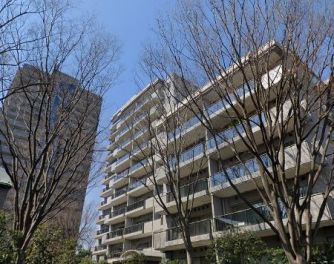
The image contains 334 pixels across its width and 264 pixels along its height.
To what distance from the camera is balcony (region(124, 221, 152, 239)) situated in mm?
29122

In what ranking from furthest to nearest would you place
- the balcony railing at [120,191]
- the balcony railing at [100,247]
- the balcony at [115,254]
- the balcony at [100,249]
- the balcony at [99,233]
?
the balcony at [99,233], the balcony railing at [100,247], the balcony at [100,249], the balcony railing at [120,191], the balcony at [115,254]

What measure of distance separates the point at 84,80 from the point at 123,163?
30.8 meters

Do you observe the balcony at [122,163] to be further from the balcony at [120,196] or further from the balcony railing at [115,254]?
the balcony railing at [115,254]

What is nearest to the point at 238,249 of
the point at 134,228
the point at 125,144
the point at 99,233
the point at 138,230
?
the point at 138,230

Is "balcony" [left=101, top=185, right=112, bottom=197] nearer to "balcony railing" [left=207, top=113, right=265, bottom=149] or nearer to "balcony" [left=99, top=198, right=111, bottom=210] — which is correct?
"balcony" [left=99, top=198, right=111, bottom=210]

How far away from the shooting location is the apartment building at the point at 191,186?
47.9 ft

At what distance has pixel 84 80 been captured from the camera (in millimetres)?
9953

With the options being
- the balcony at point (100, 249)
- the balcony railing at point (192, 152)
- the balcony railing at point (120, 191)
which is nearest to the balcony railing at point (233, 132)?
the balcony railing at point (192, 152)

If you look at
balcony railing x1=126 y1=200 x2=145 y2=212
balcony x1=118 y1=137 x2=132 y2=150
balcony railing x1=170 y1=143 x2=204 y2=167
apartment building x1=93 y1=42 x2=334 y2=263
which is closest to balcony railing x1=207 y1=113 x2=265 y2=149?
→ apartment building x1=93 y1=42 x2=334 y2=263

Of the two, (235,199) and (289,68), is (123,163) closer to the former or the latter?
(235,199)

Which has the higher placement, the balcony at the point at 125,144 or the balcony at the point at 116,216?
the balcony at the point at 125,144

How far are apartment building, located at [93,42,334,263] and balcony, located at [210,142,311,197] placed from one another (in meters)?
0.05

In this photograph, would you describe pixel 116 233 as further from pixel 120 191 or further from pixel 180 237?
pixel 180 237

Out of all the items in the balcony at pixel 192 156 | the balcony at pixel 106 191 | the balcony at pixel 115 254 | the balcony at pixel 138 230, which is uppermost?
the balcony at pixel 106 191
